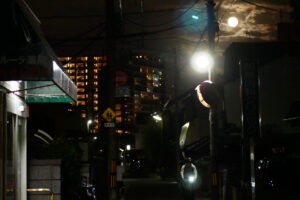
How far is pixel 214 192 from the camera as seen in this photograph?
16.5 meters

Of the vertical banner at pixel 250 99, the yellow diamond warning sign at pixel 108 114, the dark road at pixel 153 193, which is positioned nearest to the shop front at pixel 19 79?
the yellow diamond warning sign at pixel 108 114

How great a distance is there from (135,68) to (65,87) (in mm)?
188988

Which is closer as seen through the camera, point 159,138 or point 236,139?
point 236,139

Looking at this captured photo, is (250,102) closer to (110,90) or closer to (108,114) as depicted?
(110,90)

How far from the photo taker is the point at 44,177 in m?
14.2

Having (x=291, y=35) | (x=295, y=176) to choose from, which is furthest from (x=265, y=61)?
(x=295, y=176)

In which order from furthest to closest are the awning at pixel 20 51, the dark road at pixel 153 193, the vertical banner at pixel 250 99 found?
1. the dark road at pixel 153 193
2. the vertical banner at pixel 250 99
3. the awning at pixel 20 51

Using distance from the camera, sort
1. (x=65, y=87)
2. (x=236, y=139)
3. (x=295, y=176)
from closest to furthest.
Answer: (x=65, y=87)
(x=236, y=139)
(x=295, y=176)

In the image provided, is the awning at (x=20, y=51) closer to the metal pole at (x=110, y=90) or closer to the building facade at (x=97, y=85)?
the metal pole at (x=110, y=90)

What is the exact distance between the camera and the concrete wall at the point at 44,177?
46.1 feet

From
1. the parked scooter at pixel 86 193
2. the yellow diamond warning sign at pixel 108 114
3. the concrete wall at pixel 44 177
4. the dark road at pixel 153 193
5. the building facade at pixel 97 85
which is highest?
the building facade at pixel 97 85

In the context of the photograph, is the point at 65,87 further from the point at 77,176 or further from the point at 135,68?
the point at 135,68

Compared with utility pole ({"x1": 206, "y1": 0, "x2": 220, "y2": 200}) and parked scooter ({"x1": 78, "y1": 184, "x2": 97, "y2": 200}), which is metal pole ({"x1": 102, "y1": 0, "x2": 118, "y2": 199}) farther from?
utility pole ({"x1": 206, "y1": 0, "x2": 220, "y2": 200})

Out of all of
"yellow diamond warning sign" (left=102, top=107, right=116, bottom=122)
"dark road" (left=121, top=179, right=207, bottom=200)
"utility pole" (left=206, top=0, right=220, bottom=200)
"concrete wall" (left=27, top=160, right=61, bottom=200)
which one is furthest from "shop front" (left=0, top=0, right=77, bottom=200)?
"dark road" (left=121, top=179, right=207, bottom=200)
